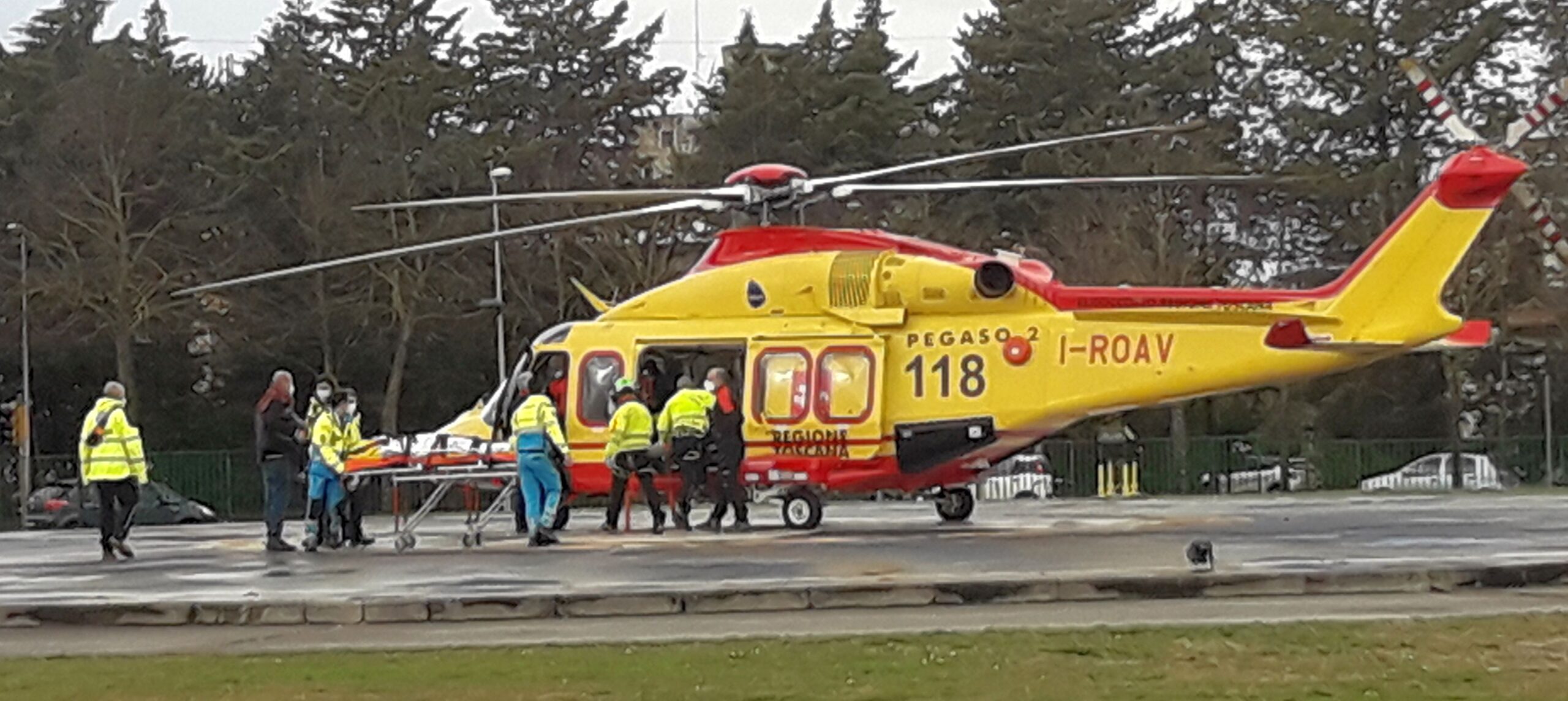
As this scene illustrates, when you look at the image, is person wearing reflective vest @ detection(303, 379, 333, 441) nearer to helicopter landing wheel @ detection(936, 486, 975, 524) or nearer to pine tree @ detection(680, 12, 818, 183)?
helicopter landing wheel @ detection(936, 486, 975, 524)

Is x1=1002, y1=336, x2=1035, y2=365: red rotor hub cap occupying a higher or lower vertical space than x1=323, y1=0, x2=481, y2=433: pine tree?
lower

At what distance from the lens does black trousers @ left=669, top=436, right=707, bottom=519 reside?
22.9 meters

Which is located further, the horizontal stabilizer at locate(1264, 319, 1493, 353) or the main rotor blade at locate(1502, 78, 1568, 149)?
the main rotor blade at locate(1502, 78, 1568, 149)

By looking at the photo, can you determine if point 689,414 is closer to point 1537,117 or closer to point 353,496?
point 353,496

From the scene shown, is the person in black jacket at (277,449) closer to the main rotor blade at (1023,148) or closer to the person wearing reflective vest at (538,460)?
the person wearing reflective vest at (538,460)

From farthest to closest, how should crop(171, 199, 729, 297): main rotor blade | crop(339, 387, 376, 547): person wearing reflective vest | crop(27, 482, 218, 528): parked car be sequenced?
1. crop(27, 482, 218, 528): parked car
2. crop(171, 199, 729, 297): main rotor blade
3. crop(339, 387, 376, 547): person wearing reflective vest

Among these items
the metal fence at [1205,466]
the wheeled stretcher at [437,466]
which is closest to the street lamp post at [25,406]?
the metal fence at [1205,466]

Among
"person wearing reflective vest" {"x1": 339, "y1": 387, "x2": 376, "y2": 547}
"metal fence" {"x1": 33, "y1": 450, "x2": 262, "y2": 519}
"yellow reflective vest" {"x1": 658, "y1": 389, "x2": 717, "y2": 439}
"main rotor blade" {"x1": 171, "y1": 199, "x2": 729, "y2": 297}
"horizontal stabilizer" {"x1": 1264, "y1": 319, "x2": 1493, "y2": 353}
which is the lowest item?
"metal fence" {"x1": 33, "y1": 450, "x2": 262, "y2": 519}

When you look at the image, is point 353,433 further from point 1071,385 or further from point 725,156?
point 725,156

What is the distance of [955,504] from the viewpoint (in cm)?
2450

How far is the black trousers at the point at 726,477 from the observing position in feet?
75.5

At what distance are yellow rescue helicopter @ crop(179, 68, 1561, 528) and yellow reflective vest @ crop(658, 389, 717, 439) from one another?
58cm

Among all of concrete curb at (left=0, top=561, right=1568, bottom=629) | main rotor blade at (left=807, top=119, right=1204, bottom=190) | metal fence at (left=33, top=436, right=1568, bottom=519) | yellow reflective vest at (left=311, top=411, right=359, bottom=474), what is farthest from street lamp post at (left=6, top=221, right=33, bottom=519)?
concrete curb at (left=0, top=561, right=1568, bottom=629)

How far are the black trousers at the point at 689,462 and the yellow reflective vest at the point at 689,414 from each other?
7 centimetres
